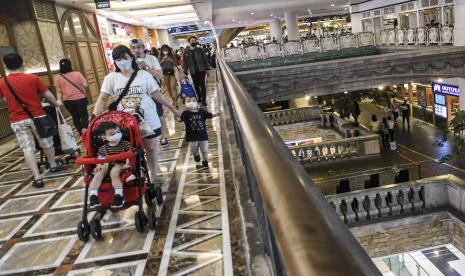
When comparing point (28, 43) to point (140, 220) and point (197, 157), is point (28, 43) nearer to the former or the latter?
point (197, 157)

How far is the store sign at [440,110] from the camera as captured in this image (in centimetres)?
1838

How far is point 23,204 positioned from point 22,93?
3.91 feet

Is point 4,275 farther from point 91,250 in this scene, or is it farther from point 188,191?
point 188,191

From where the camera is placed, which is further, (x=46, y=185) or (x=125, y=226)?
(x=46, y=185)

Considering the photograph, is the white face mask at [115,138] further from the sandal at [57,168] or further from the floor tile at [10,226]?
the sandal at [57,168]

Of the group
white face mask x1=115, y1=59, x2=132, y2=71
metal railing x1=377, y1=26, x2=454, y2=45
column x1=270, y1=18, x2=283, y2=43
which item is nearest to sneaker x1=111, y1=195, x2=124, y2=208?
white face mask x1=115, y1=59, x2=132, y2=71

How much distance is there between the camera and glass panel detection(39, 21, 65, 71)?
10.5 meters

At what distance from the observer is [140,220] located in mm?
3092

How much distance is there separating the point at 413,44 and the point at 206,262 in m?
17.8

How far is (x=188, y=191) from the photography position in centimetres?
391

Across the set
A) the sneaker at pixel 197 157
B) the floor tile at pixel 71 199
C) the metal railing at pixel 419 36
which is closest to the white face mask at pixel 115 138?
the floor tile at pixel 71 199

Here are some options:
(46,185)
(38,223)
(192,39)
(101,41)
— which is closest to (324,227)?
(38,223)

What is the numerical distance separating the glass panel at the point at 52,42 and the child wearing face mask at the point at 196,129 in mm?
7292

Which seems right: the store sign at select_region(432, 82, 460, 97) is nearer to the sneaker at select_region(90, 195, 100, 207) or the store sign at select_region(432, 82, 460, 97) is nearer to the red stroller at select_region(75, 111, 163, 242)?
the red stroller at select_region(75, 111, 163, 242)
